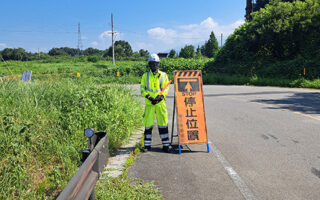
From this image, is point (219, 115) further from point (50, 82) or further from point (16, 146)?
point (16, 146)

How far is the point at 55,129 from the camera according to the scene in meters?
4.89

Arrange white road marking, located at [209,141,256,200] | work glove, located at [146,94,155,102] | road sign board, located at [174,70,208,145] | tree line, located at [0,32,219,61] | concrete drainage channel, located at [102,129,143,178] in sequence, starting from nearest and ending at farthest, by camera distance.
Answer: white road marking, located at [209,141,256,200]
concrete drainage channel, located at [102,129,143,178]
work glove, located at [146,94,155,102]
road sign board, located at [174,70,208,145]
tree line, located at [0,32,219,61]

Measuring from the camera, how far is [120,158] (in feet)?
17.3

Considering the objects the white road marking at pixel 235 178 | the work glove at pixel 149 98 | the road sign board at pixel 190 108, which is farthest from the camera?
the road sign board at pixel 190 108

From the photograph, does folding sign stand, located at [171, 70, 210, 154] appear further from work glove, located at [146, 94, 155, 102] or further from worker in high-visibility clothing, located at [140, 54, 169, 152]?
work glove, located at [146, 94, 155, 102]

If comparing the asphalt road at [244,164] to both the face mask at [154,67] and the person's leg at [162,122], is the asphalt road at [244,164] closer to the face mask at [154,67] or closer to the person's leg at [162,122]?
the person's leg at [162,122]

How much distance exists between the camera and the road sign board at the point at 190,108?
5902mm

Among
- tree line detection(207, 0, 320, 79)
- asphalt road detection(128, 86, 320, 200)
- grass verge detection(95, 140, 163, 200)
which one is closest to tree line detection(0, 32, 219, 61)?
tree line detection(207, 0, 320, 79)

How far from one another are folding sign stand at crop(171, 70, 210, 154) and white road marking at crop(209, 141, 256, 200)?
0.51 m

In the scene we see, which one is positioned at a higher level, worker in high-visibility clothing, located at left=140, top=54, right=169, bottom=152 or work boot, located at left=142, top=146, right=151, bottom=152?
worker in high-visibility clothing, located at left=140, top=54, right=169, bottom=152

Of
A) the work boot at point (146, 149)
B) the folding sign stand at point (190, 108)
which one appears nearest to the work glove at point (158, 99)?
the folding sign stand at point (190, 108)

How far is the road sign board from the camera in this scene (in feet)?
19.4

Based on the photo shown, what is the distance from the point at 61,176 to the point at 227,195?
2.48 meters

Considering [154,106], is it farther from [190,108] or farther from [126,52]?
[126,52]
